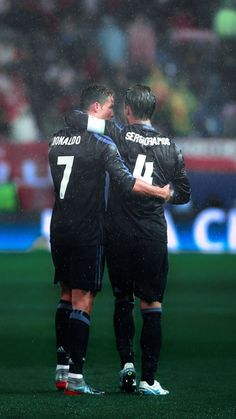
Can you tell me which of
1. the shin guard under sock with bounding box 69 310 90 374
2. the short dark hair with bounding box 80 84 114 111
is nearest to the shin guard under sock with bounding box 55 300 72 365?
the shin guard under sock with bounding box 69 310 90 374

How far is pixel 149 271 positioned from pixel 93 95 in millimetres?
954

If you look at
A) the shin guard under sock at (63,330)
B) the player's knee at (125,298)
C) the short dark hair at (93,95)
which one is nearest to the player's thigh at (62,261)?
the shin guard under sock at (63,330)

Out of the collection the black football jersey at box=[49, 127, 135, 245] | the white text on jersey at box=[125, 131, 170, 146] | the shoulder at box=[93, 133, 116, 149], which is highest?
the white text on jersey at box=[125, 131, 170, 146]

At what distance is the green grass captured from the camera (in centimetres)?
558

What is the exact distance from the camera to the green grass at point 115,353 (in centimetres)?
558

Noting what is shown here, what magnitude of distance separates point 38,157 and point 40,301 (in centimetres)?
675

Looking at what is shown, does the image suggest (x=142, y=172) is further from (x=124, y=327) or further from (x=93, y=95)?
(x=124, y=327)

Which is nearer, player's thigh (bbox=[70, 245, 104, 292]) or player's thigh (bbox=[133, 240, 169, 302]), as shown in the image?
player's thigh (bbox=[70, 245, 104, 292])

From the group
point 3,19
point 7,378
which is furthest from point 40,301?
point 3,19

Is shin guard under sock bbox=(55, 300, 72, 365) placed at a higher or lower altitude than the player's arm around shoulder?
lower

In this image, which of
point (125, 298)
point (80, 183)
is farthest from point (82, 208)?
point (125, 298)

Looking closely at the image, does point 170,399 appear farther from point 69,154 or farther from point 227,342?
point 227,342

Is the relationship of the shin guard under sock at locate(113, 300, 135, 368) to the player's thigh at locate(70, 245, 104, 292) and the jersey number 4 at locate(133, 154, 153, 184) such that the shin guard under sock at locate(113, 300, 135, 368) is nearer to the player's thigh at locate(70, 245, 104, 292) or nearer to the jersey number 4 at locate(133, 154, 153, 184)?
the player's thigh at locate(70, 245, 104, 292)

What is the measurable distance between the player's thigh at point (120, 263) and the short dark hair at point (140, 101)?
0.66 metres
